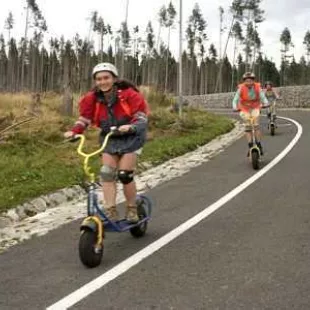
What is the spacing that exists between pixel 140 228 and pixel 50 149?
727 centimetres

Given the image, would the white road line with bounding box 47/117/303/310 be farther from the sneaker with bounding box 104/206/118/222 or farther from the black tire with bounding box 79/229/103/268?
the sneaker with bounding box 104/206/118/222

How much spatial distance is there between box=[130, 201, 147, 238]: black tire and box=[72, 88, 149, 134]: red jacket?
1.03 metres

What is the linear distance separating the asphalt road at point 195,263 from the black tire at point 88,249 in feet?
0.30

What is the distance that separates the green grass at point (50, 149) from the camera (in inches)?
396

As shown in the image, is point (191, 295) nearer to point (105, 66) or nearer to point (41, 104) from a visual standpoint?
point (105, 66)

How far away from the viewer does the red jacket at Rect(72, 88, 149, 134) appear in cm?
671

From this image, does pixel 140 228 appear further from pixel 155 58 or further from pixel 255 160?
pixel 155 58

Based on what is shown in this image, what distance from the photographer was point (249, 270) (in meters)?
5.57

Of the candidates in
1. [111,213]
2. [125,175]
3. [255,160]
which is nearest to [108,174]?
[125,175]

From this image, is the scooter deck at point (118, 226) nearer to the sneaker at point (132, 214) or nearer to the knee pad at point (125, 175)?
the sneaker at point (132, 214)

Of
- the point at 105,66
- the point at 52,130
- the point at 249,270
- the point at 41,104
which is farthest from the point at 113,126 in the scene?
the point at 41,104

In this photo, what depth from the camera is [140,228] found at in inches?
276

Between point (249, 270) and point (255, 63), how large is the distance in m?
97.3

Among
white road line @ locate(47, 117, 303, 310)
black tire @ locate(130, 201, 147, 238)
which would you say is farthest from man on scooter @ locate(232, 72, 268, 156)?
black tire @ locate(130, 201, 147, 238)
